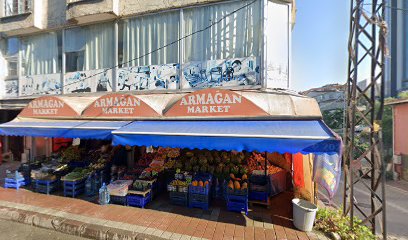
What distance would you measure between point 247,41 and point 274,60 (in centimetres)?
124

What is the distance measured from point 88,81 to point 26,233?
642cm

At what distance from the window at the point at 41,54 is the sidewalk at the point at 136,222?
264 inches

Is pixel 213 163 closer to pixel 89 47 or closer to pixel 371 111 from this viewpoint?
pixel 371 111

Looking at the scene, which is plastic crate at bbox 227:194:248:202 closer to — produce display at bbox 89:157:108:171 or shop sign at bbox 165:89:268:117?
shop sign at bbox 165:89:268:117

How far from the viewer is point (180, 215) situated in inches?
254

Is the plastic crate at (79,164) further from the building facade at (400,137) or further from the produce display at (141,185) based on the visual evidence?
the building facade at (400,137)

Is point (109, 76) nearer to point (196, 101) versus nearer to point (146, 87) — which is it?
point (146, 87)

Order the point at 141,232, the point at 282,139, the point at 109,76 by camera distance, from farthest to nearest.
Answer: the point at 109,76
the point at 141,232
the point at 282,139

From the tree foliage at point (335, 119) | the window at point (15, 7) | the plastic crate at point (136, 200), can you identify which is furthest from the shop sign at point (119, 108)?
the tree foliage at point (335, 119)

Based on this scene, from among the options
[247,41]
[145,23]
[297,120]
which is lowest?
[297,120]

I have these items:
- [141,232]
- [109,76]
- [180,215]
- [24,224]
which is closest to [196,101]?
[180,215]

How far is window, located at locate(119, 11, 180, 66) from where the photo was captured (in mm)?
8841

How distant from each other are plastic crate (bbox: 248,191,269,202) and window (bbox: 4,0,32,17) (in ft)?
47.2

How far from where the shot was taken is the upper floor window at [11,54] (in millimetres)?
11703
